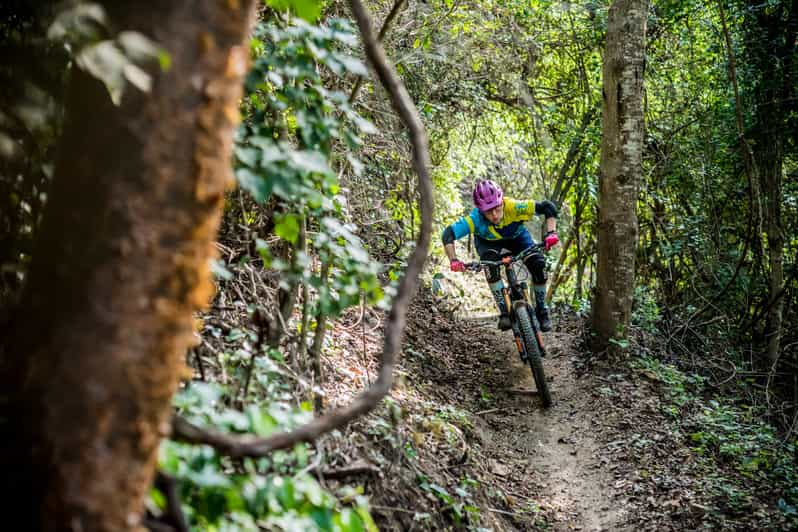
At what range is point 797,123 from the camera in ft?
28.0

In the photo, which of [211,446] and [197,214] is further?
[211,446]

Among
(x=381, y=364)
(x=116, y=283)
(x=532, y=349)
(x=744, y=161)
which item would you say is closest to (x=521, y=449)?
(x=532, y=349)

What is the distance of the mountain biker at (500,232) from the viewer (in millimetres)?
7547

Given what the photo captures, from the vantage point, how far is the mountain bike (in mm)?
7254

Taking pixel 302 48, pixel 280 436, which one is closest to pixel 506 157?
pixel 302 48

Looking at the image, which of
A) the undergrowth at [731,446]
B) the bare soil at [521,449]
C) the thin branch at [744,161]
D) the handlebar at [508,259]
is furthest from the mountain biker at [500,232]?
the thin branch at [744,161]

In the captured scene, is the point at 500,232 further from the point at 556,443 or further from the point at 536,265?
the point at 556,443

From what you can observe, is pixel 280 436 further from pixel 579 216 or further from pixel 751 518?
pixel 579 216

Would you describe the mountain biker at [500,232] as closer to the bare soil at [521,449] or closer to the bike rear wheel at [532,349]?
the bike rear wheel at [532,349]

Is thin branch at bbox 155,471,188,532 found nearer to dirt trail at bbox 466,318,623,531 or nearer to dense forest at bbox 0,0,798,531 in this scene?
dense forest at bbox 0,0,798,531

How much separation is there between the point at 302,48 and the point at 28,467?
2202mm

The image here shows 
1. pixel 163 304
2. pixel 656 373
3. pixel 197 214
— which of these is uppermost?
pixel 197 214

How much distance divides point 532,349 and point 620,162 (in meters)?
2.89

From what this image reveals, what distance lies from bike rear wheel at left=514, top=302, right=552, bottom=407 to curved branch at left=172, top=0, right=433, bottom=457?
4.85m
